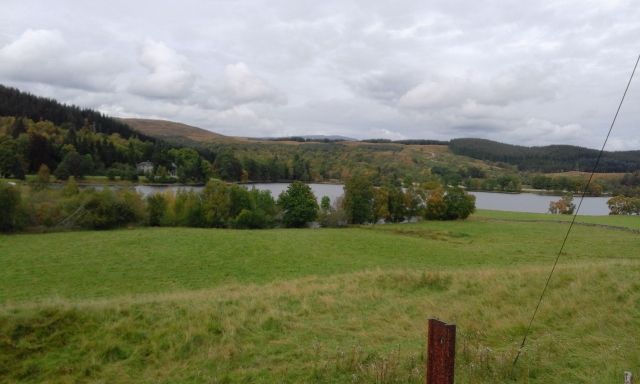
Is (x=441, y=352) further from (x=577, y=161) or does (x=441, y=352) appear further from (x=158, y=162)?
(x=577, y=161)

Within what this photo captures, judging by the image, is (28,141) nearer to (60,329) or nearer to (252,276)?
(252,276)

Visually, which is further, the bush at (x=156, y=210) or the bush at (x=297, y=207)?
the bush at (x=297, y=207)

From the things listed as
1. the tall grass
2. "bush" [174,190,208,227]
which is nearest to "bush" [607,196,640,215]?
"bush" [174,190,208,227]

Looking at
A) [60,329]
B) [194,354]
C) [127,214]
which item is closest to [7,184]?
[127,214]

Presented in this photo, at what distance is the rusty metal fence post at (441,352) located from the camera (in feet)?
11.6

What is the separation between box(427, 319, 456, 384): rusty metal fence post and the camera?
11.6 feet

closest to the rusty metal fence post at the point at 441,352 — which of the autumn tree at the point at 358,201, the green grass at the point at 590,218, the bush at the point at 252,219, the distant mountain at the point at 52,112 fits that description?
the bush at the point at 252,219

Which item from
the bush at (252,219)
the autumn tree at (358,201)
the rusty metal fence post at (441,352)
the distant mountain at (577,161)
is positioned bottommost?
the bush at (252,219)

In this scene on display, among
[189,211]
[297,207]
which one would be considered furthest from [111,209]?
[297,207]

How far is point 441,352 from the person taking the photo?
359 cm

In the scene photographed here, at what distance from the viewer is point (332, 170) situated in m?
168

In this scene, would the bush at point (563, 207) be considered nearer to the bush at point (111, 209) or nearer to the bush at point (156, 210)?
the bush at point (156, 210)

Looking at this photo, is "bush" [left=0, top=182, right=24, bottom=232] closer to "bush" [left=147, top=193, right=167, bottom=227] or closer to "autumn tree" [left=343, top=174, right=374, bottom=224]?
"bush" [left=147, top=193, right=167, bottom=227]

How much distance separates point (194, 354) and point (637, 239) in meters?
47.4
